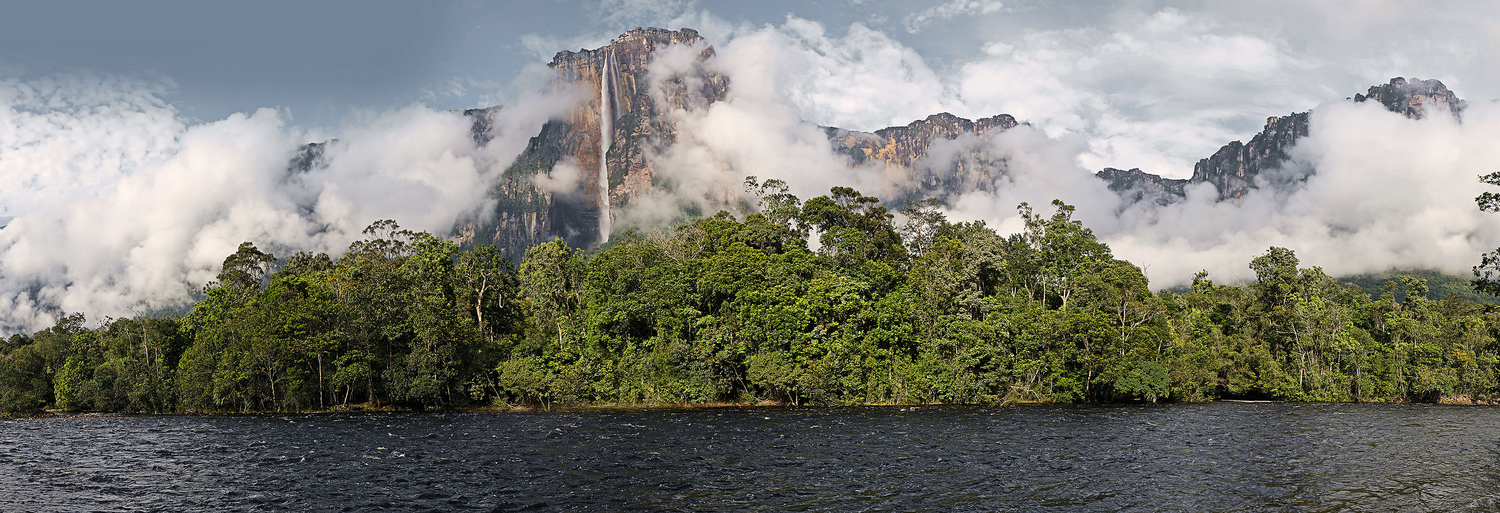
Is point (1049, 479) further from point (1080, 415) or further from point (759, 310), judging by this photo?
point (759, 310)

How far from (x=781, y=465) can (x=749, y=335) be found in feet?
147

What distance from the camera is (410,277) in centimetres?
9419

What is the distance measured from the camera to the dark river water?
29562 mm

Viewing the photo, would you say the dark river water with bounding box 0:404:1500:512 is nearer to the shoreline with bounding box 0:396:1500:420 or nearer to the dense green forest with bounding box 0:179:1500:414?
the shoreline with bounding box 0:396:1500:420

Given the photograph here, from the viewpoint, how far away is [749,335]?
271ft

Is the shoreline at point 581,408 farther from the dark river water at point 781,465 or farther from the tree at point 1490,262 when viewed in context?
the tree at point 1490,262

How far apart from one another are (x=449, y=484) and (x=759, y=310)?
170ft

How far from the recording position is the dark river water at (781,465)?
29.6m

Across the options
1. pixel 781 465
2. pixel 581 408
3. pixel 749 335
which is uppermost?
pixel 749 335

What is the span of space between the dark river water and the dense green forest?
702 inches

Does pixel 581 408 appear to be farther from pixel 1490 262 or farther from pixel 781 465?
pixel 1490 262

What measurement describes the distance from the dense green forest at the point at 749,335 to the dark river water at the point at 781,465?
1783cm

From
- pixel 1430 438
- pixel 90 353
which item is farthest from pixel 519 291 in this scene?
pixel 1430 438

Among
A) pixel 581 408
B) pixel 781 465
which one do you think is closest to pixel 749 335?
pixel 581 408
